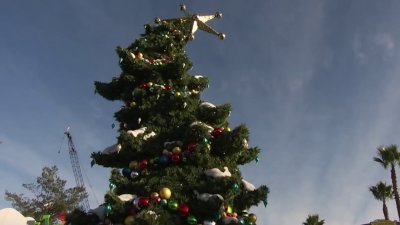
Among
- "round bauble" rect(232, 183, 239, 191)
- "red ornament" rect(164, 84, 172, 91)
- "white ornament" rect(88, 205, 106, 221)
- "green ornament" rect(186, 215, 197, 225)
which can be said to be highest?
"red ornament" rect(164, 84, 172, 91)

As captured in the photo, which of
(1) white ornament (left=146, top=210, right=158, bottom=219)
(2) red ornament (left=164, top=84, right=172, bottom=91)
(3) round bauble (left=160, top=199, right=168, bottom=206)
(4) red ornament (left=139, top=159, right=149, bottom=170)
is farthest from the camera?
→ (2) red ornament (left=164, top=84, right=172, bottom=91)

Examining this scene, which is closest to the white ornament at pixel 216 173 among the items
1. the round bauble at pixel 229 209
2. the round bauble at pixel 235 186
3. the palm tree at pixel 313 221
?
the round bauble at pixel 235 186

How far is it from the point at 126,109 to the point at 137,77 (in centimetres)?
134

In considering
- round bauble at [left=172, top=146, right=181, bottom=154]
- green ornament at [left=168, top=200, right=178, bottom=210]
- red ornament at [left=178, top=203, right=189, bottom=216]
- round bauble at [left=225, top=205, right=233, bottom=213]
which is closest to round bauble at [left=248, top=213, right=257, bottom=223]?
round bauble at [left=225, top=205, right=233, bottom=213]

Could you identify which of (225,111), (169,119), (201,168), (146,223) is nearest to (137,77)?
(169,119)

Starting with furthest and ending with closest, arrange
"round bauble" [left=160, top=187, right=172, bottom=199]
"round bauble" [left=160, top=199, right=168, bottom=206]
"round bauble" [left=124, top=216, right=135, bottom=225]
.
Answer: "round bauble" [left=160, top=187, right=172, bottom=199] < "round bauble" [left=160, top=199, right=168, bottom=206] < "round bauble" [left=124, top=216, right=135, bottom=225]

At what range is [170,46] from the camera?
49.1 ft

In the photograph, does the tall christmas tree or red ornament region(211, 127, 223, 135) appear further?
red ornament region(211, 127, 223, 135)

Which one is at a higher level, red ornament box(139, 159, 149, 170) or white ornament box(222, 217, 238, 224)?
red ornament box(139, 159, 149, 170)

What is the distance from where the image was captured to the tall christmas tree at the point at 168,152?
9727 mm

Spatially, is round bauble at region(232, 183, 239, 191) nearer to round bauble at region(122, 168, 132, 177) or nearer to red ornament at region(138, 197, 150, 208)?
red ornament at region(138, 197, 150, 208)

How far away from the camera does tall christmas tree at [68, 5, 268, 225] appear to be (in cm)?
973

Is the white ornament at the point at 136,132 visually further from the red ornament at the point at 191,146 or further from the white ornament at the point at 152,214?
the white ornament at the point at 152,214

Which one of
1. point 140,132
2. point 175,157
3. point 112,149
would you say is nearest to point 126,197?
point 175,157
